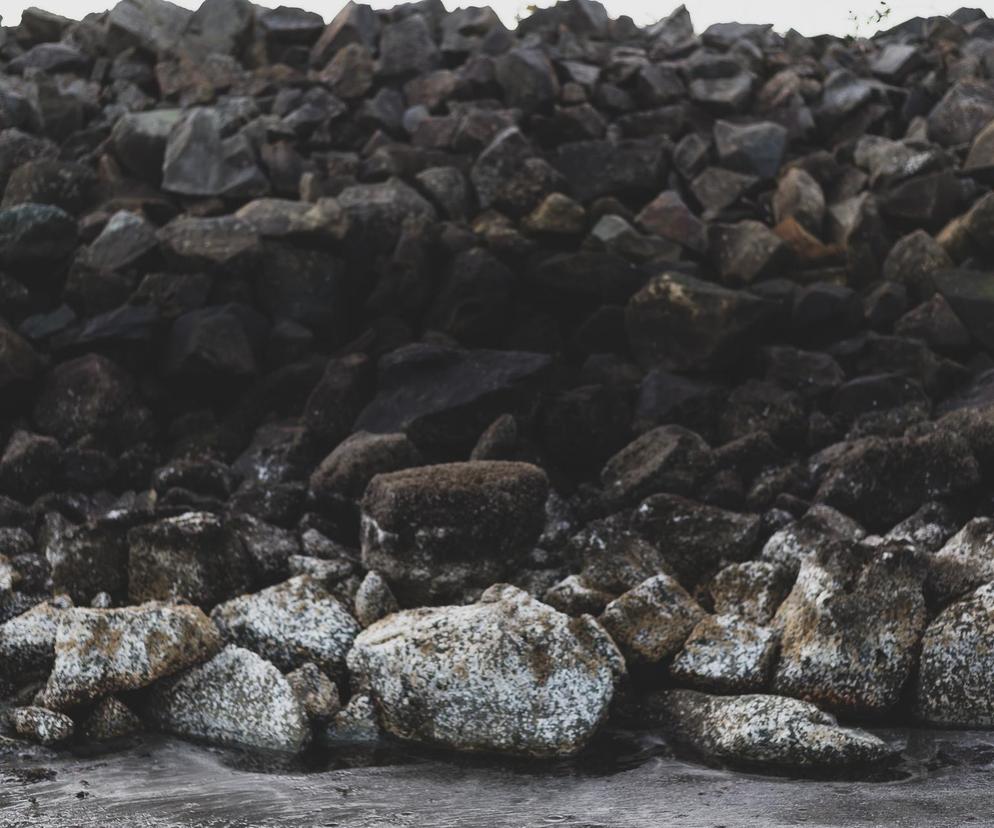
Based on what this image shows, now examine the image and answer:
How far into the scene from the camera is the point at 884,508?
309 inches

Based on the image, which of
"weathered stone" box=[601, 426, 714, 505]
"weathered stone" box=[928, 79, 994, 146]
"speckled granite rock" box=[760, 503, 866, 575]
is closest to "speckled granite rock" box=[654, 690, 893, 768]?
"speckled granite rock" box=[760, 503, 866, 575]

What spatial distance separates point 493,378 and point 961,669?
14.8 ft

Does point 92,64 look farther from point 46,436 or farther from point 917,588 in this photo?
point 917,588

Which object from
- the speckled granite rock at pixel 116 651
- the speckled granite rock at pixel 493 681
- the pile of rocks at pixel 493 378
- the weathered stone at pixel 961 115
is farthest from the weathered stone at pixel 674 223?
the speckled granite rock at pixel 116 651

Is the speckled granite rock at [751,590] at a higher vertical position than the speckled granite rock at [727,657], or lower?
higher

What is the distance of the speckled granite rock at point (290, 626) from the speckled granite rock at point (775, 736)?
1816 mm

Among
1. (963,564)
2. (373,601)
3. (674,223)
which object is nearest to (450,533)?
(373,601)

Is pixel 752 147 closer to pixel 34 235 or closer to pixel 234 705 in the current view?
pixel 34 235

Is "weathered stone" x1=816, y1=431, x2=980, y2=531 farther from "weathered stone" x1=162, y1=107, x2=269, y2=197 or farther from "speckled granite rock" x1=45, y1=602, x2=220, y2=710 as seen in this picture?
"weathered stone" x1=162, y1=107, x2=269, y2=197

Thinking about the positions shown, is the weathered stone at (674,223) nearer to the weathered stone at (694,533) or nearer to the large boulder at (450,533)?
the weathered stone at (694,533)

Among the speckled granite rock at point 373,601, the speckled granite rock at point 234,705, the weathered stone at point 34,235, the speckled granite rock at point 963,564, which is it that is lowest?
the speckled granite rock at point 234,705

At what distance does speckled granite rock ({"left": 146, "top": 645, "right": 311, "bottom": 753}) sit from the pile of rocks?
0.02m

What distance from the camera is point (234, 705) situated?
609cm

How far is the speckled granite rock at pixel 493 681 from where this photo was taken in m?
5.87
